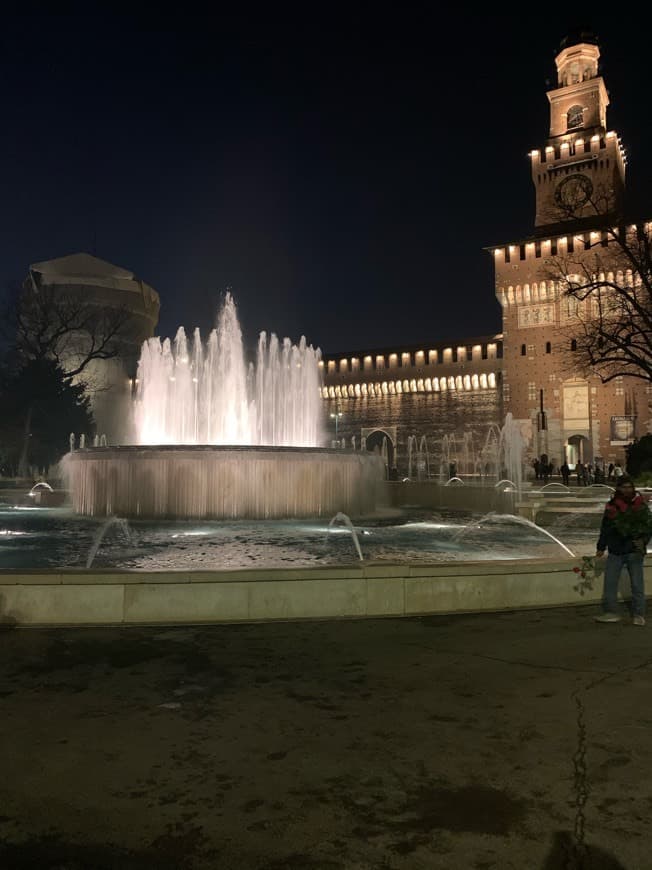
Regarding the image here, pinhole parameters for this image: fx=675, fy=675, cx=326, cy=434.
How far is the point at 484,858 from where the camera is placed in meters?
1.96

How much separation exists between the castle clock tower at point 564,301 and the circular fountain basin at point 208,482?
30511mm

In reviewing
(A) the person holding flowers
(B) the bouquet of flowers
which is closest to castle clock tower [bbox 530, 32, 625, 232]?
(B) the bouquet of flowers

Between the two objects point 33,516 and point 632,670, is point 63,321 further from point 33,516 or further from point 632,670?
point 632,670

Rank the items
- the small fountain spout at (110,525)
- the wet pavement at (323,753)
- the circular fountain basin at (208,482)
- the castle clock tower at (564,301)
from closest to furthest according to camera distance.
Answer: the wet pavement at (323,753), the small fountain spout at (110,525), the circular fountain basin at (208,482), the castle clock tower at (564,301)

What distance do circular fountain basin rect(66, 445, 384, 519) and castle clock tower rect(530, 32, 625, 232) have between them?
3738 cm

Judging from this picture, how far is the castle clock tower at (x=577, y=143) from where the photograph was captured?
150ft

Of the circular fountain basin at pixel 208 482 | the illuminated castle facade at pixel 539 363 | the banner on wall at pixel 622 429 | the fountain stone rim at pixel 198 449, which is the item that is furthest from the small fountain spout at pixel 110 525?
the illuminated castle facade at pixel 539 363

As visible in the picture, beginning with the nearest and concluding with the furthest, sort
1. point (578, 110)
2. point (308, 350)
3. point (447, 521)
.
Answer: point (447, 521) < point (308, 350) < point (578, 110)

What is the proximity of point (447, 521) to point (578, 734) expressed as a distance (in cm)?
1026

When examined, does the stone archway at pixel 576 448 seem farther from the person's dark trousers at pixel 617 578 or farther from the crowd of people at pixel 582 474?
the person's dark trousers at pixel 617 578

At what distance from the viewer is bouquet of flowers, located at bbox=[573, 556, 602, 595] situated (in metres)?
5.62

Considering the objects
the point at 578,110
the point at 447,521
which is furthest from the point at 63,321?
the point at 578,110

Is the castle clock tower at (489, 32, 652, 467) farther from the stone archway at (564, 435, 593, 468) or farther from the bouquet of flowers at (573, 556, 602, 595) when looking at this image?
the bouquet of flowers at (573, 556, 602, 595)

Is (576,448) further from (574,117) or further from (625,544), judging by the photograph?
(625,544)
